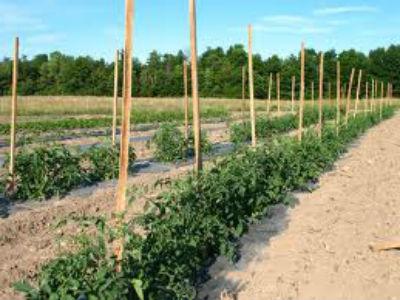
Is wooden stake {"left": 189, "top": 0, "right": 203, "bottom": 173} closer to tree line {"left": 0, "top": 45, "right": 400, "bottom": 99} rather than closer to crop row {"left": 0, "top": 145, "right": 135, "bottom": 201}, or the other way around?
crop row {"left": 0, "top": 145, "right": 135, "bottom": 201}

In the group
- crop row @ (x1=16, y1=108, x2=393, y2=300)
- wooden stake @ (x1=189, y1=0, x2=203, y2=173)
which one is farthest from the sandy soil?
wooden stake @ (x1=189, y1=0, x2=203, y2=173)

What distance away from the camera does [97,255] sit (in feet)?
14.0

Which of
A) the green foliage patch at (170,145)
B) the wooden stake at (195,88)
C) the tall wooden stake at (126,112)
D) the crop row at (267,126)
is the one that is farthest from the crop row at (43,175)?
the crop row at (267,126)

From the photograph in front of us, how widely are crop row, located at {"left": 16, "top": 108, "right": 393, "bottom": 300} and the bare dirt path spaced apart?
20 cm

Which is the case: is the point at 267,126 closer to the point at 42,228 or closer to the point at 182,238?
the point at 42,228

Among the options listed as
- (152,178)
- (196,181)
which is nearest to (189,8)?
(196,181)

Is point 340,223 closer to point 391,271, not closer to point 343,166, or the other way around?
point 391,271

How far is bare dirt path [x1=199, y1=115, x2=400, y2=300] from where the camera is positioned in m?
5.41

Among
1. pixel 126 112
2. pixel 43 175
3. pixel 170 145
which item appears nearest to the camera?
pixel 126 112

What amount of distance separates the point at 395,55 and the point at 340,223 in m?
73.8

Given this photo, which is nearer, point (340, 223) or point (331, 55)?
point (340, 223)

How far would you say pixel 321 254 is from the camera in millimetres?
6359

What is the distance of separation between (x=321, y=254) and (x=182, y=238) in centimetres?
186

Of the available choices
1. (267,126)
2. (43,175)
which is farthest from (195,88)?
(267,126)
